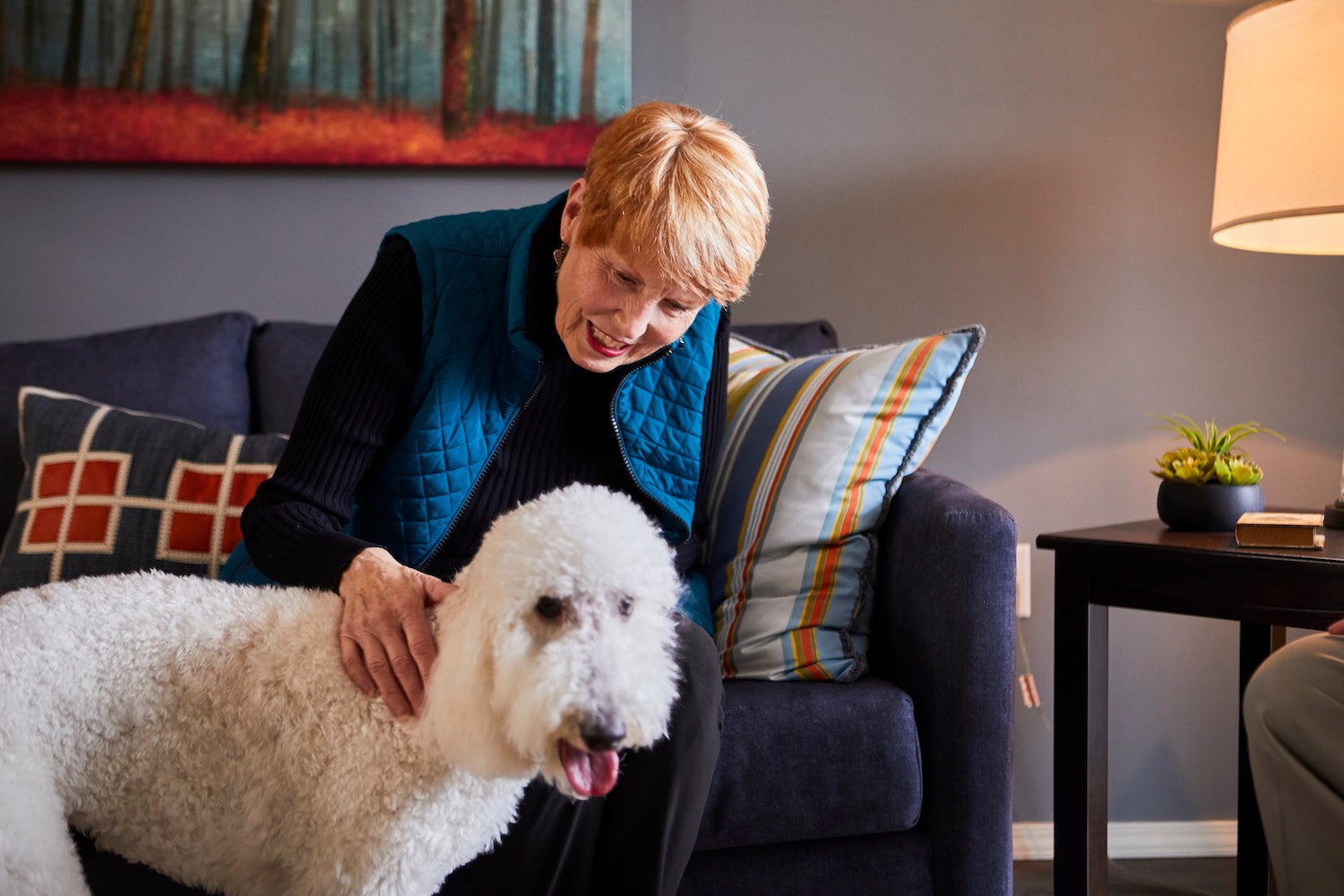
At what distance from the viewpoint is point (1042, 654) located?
6.72ft

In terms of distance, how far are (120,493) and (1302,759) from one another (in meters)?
1.57

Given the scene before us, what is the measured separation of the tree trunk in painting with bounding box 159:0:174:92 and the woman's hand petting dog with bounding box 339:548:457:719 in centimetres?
154

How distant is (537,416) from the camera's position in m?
1.20

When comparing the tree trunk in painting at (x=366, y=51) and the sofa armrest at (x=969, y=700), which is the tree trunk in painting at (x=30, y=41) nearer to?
the tree trunk in painting at (x=366, y=51)

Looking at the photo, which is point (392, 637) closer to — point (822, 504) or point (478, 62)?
point (822, 504)

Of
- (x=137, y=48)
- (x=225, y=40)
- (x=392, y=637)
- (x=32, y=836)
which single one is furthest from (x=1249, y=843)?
(x=137, y=48)

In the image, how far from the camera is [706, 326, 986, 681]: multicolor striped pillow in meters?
1.35

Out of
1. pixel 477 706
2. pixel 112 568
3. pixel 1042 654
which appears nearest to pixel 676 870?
pixel 477 706

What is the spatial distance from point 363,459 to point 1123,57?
5.76 ft

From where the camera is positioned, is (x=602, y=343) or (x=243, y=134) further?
(x=243, y=134)

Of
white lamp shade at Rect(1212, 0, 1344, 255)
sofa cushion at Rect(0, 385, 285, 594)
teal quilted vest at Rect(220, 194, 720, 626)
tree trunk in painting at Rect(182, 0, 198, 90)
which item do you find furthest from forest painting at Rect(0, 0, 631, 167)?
white lamp shade at Rect(1212, 0, 1344, 255)

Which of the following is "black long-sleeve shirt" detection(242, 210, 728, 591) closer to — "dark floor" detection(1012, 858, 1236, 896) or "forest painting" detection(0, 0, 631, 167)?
"forest painting" detection(0, 0, 631, 167)

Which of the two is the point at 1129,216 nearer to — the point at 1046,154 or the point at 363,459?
the point at 1046,154

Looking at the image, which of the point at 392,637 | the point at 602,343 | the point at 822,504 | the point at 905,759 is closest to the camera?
the point at 392,637
